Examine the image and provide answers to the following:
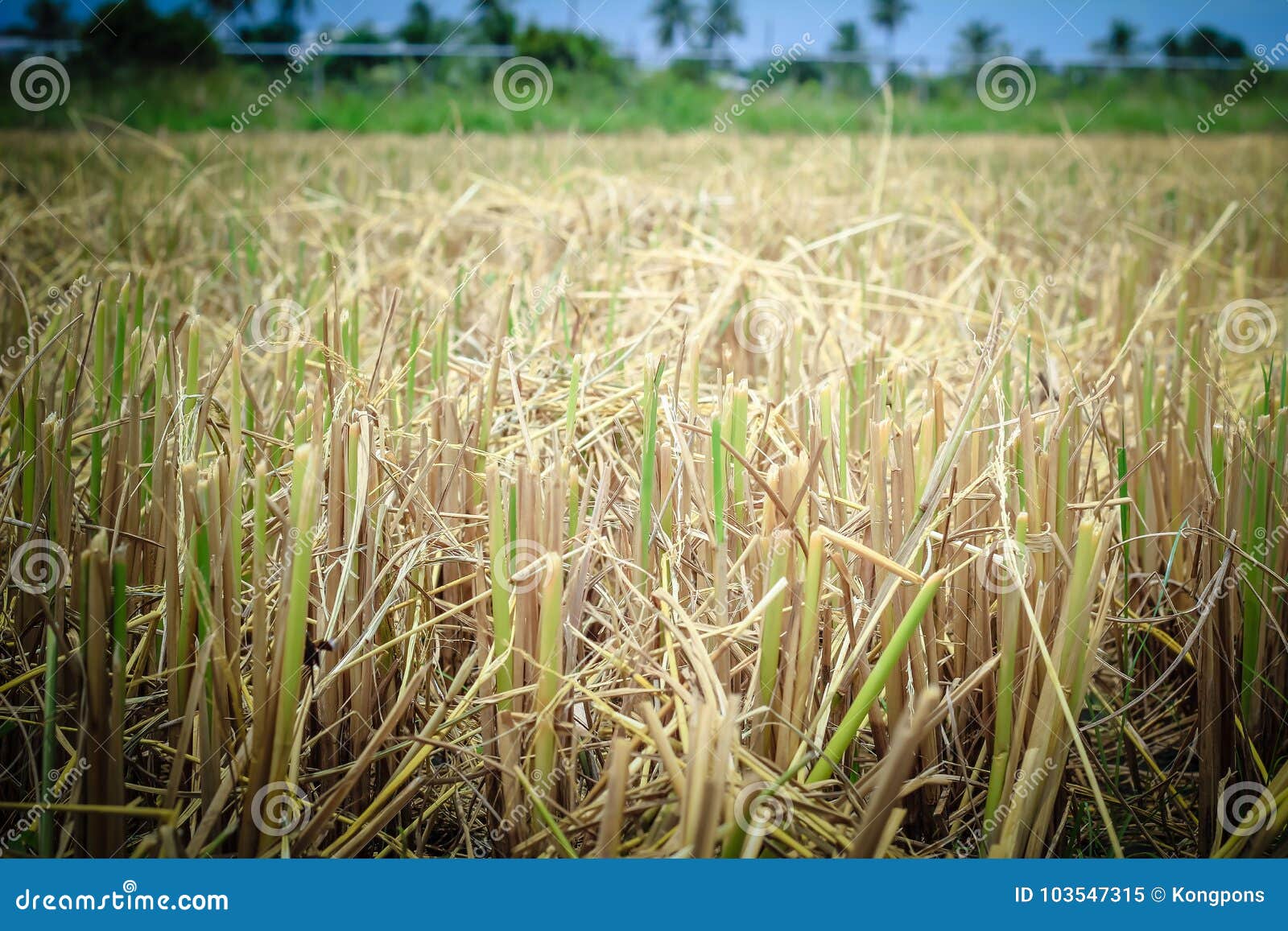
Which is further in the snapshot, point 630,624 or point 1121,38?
point 1121,38

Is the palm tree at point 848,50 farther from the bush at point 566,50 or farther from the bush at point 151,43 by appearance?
the bush at point 151,43

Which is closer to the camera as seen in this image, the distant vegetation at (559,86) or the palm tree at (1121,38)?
the distant vegetation at (559,86)

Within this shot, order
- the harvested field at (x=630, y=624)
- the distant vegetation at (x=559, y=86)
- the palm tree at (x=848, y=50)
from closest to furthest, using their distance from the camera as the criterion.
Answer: the harvested field at (x=630, y=624) < the distant vegetation at (x=559, y=86) < the palm tree at (x=848, y=50)

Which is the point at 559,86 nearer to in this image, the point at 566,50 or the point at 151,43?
the point at 566,50

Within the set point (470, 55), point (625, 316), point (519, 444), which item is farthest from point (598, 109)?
point (519, 444)

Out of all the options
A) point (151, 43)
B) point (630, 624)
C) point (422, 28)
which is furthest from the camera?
point (422, 28)

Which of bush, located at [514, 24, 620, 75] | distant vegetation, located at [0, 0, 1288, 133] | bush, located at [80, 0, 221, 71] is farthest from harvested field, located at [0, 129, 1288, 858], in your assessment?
bush, located at [514, 24, 620, 75]

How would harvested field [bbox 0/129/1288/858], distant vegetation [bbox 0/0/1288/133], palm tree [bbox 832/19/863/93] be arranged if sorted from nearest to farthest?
harvested field [bbox 0/129/1288/858] < distant vegetation [bbox 0/0/1288/133] < palm tree [bbox 832/19/863/93]

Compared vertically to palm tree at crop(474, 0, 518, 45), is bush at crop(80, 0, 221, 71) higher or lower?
lower

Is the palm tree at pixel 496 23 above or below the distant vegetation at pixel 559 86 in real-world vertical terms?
above

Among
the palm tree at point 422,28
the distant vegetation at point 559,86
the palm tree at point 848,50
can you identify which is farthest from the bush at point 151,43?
the palm tree at point 848,50

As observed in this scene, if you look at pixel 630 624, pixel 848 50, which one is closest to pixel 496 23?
pixel 848 50

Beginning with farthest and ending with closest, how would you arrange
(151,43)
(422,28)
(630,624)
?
1. (422,28)
2. (151,43)
3. (630,624)

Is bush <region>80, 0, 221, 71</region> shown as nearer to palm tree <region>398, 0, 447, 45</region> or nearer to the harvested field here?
palm tree <region>398, 0, 447, 45</region>
